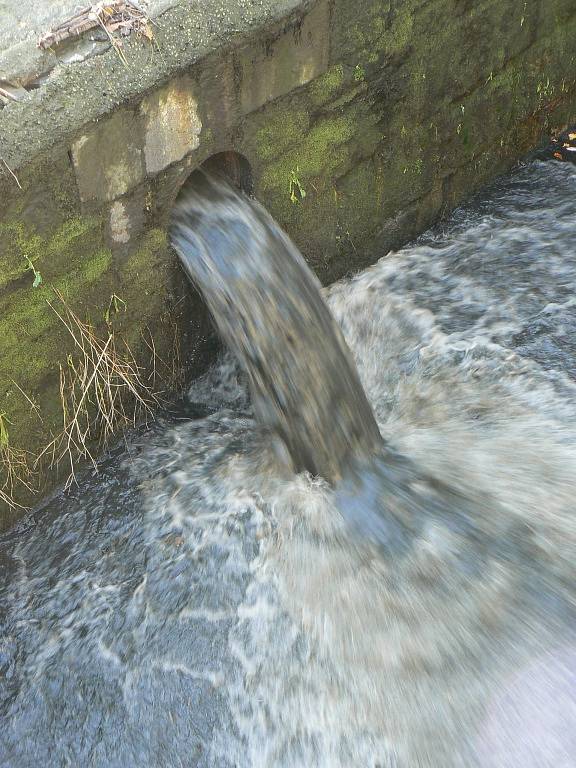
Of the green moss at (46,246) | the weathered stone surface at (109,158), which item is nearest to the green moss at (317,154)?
the weathered stone surface at (109,158)

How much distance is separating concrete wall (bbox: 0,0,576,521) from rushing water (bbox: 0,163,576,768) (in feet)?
1.17

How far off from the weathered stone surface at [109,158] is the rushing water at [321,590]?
93 centimetres

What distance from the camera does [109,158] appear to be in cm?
260

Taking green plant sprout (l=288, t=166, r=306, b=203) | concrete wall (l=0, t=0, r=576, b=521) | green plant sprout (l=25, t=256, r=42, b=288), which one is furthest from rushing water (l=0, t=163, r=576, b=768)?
green plant sprout (l=25, t=256, r=42, b=288)

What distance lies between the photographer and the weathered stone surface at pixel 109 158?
2514 millimetres

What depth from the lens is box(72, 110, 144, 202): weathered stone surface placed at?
2514mm

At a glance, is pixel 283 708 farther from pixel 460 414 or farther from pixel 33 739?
pixel 460 414

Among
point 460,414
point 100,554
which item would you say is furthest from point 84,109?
point 460,414

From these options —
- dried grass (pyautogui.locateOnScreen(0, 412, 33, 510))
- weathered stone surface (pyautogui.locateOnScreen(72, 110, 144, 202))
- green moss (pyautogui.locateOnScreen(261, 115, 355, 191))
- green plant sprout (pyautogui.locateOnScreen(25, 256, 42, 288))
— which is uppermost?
weathered stone surface (pyautogui.locateOnScreen(72, 110, 144, 202))

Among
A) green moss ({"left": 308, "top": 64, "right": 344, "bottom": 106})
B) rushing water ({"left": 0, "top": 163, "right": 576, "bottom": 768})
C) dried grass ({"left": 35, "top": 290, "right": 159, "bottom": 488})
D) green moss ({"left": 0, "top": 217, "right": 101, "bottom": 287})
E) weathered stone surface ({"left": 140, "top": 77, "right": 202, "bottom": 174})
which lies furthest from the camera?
green moss ({"left": 308, "top": 64, "right": 344, "bottom": 106})

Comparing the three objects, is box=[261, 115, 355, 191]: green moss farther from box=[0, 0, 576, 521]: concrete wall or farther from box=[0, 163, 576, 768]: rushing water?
box=[0, 163, 576, 768]: rushing water

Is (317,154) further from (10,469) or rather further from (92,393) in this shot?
(10,469)

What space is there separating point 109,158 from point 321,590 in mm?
1418

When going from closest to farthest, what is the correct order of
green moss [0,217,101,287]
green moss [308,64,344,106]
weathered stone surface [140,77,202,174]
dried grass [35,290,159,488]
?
green moss [0,217,101,287]
weathered stone surface [140,77,202,174]
dried grass [35,290,159,488]
green moss [308,64,344,106]
